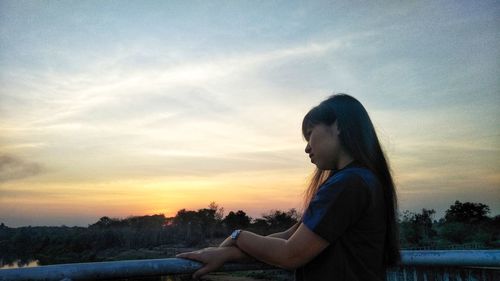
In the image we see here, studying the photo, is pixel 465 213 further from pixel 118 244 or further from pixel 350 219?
pixel 350 219

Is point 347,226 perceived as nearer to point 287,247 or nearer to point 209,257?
point 287,247

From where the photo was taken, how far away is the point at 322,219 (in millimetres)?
1573

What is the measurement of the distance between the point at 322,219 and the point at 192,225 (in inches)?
2047

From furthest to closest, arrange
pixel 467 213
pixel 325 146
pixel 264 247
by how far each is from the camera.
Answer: pixel 467 213 < pixel 325 146 < pixel 264 247

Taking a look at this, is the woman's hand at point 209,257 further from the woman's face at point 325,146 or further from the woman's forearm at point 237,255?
the woman's face at point 325,146

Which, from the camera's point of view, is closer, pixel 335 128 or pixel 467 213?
pixel 335 128

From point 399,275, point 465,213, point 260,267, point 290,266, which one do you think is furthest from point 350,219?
point 465,213

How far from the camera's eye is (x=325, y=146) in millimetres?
1864

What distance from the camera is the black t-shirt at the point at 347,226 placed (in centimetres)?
158

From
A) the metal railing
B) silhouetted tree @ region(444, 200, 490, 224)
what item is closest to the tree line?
silhouetted tree @ region(444, 200, 490, 224)

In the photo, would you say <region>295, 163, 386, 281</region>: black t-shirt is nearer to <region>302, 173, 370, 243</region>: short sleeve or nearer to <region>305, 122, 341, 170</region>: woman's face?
<region>302, 173, 370, 243</region>: short sleeve

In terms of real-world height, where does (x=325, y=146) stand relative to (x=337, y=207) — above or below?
above

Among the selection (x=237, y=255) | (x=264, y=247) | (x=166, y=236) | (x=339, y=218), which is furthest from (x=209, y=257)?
(x=166, y=236)

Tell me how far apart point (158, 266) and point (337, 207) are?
816 mm
